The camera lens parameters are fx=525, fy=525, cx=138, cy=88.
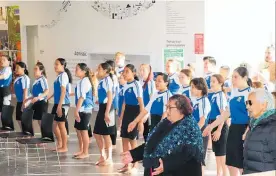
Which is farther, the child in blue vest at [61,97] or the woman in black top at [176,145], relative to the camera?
the child in blue vest at [61,97]

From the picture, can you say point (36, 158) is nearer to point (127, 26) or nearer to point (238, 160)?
point (238, 160)

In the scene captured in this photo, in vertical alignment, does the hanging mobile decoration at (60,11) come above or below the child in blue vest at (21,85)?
above

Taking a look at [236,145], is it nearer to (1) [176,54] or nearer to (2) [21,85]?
(2) [21,85]

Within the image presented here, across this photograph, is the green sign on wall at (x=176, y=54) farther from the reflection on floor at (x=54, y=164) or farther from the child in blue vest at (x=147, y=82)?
the child in blue vest at (x=147, y=82)

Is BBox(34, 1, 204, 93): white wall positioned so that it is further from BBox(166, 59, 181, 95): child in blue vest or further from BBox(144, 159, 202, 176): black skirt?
BBox(144, 159, 202, 176): black skirt

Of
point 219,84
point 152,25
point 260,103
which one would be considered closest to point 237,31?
point 152,25

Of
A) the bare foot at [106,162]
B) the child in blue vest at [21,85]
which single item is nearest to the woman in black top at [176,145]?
the bare foot at [106,162]

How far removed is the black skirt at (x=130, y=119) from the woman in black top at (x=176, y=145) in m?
2.98

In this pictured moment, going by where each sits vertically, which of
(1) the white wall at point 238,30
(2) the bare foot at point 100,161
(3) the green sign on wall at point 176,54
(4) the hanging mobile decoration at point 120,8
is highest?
(4) the hanging mobile decoration at point 120,8

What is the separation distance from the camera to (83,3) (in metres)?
14.1

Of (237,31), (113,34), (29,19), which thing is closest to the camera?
(237,31)

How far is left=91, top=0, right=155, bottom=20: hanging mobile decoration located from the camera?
1277 centimetres

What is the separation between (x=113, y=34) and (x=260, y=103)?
9.51 metres

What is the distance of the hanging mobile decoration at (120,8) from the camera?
12.8 metres
